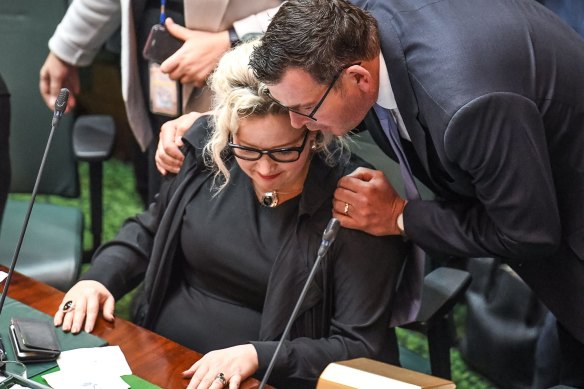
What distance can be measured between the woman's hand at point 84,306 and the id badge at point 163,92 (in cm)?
71

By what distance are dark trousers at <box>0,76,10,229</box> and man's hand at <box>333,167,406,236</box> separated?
1033 millimetres

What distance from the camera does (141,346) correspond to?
1.91 m

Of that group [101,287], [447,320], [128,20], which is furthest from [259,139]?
[128,20]

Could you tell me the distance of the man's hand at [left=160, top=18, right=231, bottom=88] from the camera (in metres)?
2.50

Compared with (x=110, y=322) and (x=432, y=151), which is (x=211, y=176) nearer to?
(x=110, y=322)

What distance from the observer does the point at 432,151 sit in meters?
1.93

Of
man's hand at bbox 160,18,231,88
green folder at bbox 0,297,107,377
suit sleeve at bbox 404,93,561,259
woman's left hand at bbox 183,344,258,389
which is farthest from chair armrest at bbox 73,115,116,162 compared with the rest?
suit sleeve at bbox 404,93,561,259

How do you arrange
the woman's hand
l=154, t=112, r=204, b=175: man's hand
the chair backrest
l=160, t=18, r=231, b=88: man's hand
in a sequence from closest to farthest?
the woman's hand, l=154, t=112, r=204, b=175: man's hand, l=160, t=18, r=231, b=88: man's hand, the chair backrest

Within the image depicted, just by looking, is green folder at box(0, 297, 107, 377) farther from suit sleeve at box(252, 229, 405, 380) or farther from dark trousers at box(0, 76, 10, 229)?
dark trousers at box(0, 76, 10, 229)

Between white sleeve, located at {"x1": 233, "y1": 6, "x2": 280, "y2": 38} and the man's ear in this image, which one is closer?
the man's ear

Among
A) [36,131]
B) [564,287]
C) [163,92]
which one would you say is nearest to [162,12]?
[163,92]

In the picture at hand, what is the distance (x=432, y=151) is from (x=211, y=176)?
573 mm

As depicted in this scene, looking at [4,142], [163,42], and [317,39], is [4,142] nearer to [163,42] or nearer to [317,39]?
[163,42]

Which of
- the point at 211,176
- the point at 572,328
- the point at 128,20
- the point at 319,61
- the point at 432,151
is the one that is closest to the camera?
the point at 319,61
